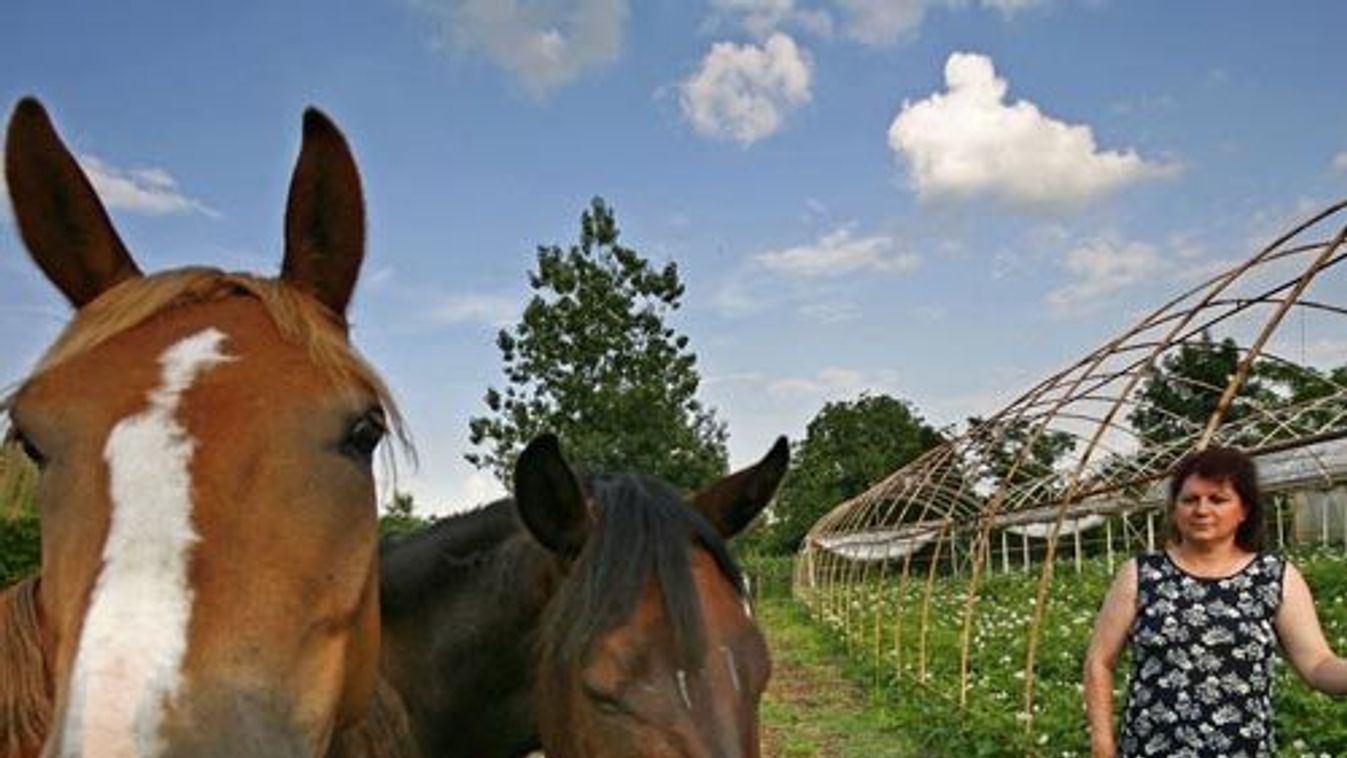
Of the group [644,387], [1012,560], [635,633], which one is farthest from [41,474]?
[1012,560]

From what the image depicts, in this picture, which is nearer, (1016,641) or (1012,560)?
(1016,641)

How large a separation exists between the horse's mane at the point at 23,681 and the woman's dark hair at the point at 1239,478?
129 inches

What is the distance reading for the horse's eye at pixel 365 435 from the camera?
72.5 inches

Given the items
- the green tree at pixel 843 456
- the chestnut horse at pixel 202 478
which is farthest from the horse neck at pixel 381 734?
the green tree at pixel 843 456

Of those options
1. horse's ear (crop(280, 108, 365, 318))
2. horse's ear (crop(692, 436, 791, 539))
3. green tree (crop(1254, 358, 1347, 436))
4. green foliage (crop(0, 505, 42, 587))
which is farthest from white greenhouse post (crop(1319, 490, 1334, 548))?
horse's ear (crop(280, 108, 365, 318))

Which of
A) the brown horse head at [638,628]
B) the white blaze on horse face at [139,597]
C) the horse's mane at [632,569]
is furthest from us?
the horse's mane at [632,569]

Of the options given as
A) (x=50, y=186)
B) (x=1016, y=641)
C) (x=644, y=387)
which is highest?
(x=644, y=387)

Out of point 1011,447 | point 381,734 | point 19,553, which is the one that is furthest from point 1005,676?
point 381,734

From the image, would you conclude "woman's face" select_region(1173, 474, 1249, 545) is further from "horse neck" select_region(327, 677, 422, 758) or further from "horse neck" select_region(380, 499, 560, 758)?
"horse neck" select_region(327, 677, 422, 758)

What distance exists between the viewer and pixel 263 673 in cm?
156

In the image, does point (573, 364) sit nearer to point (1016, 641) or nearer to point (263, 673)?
point (1016, 641)

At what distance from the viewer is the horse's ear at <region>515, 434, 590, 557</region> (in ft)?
9.30

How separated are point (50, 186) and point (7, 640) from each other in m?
1.03

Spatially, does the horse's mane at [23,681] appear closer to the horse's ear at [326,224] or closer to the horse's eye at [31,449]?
the horse's eye at [31,449]
